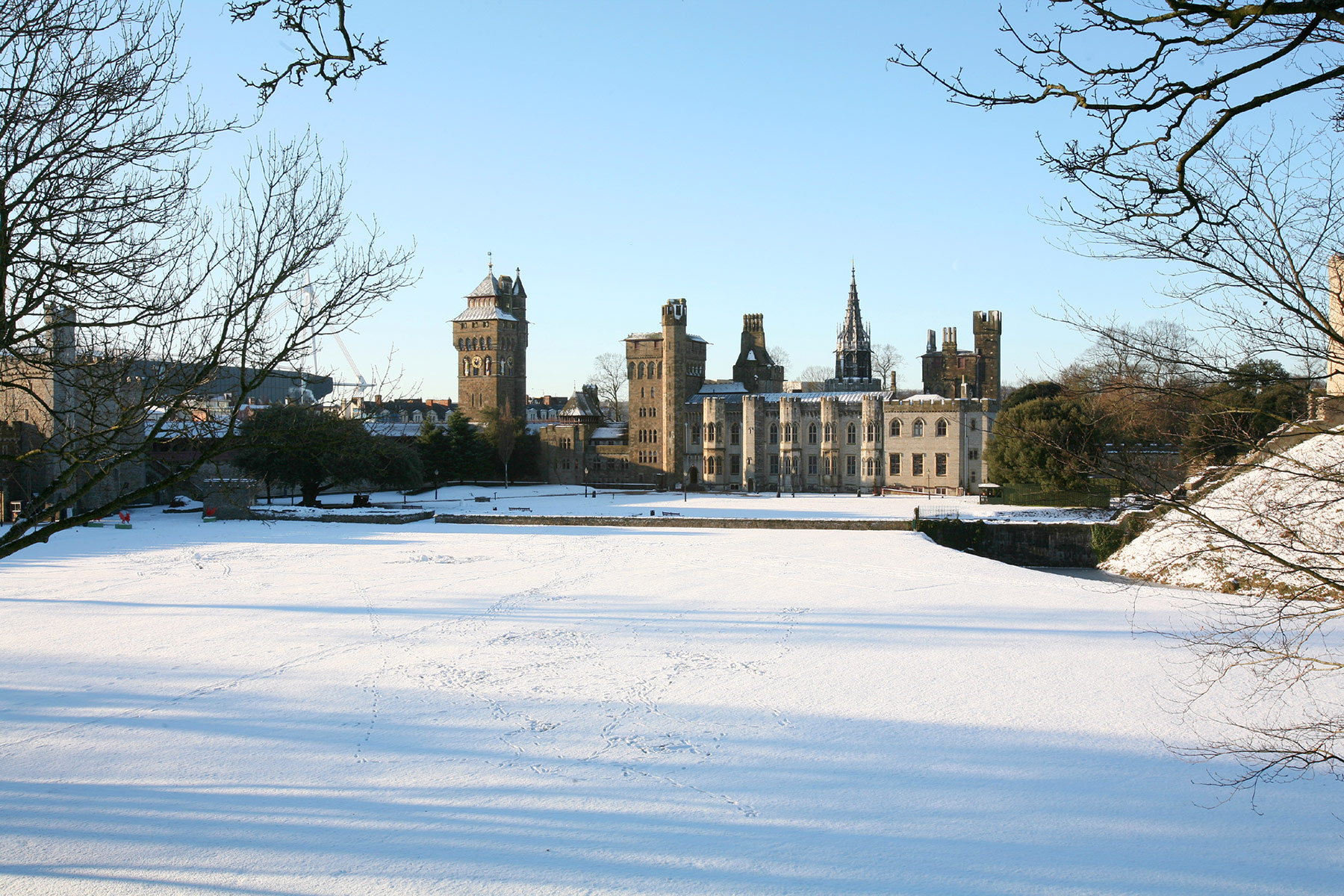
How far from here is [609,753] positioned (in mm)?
8297

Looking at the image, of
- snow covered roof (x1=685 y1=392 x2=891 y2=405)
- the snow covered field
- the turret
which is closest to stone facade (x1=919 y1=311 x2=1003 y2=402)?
the turret

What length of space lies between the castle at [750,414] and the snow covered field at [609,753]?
111ft

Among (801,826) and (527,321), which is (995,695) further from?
(527,321)

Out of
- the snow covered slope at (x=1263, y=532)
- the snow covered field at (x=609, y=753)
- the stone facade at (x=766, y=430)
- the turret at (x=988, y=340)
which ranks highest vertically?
the turret at (x=988, y=340)

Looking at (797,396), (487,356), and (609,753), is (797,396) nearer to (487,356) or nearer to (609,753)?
(487,356)

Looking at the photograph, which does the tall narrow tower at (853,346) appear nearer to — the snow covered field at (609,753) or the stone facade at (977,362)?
the stone facade at (977,362)

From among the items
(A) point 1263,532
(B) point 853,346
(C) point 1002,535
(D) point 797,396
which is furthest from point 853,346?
(A) point 1263,532

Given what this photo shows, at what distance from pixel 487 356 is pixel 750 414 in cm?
1954

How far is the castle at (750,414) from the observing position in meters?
49.6

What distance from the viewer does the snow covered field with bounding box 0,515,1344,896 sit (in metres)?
6.29

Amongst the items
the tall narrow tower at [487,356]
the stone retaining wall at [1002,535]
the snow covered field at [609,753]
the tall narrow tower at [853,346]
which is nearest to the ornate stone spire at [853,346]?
the tall narrow tower at [853,346]

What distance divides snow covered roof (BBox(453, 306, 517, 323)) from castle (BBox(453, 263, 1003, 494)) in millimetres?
114

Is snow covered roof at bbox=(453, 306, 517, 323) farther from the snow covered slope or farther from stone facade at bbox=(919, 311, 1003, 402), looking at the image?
the snow covered slope

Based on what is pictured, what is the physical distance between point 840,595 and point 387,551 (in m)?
11.9
